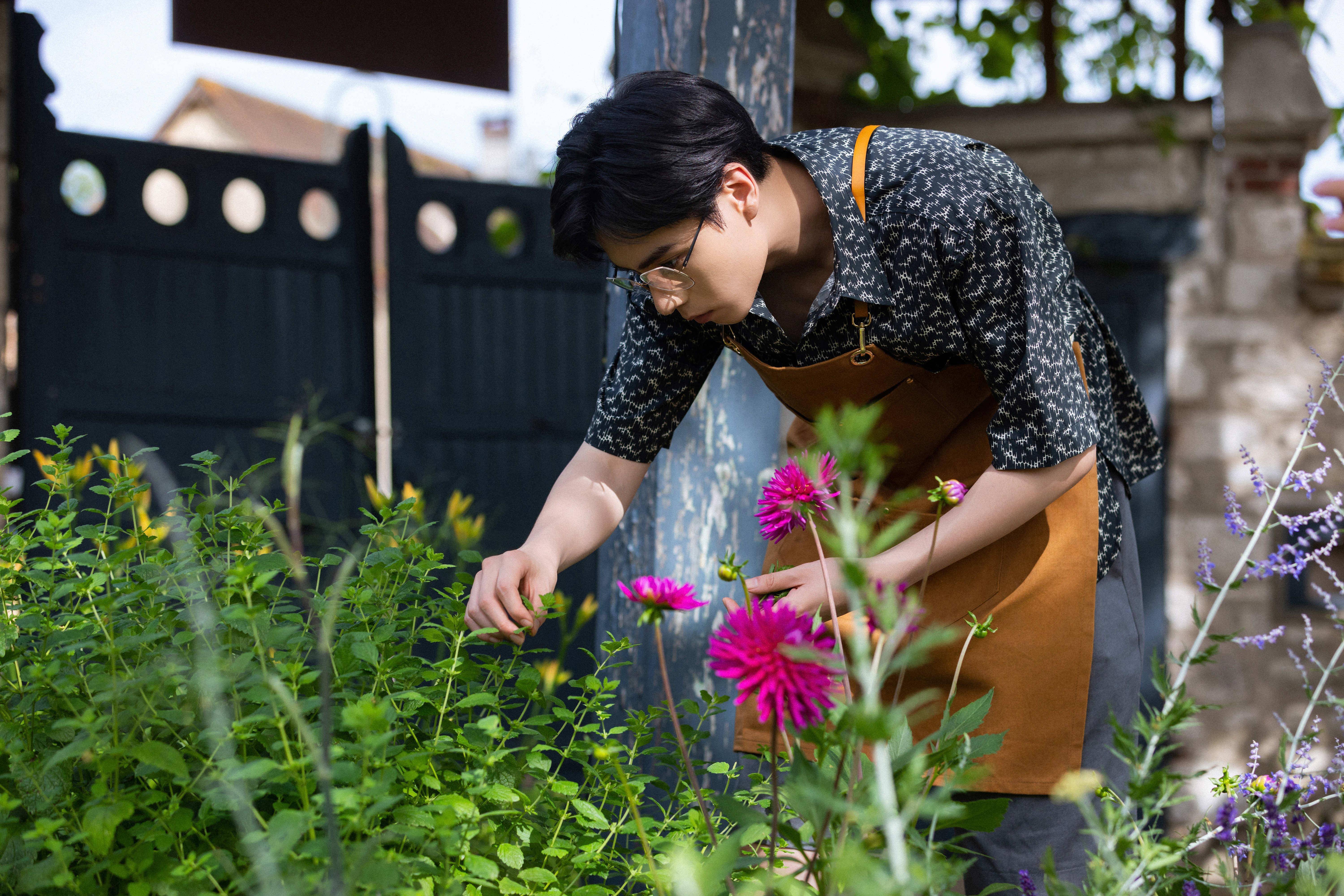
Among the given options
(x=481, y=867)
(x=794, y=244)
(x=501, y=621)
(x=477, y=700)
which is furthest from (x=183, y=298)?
(x=481, y=867)

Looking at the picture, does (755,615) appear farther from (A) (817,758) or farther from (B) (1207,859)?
(B) (1207,859)

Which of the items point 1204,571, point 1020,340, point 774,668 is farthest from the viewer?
point 1020,340

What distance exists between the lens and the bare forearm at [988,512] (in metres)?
1.30

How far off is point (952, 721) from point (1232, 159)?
3.73 meters

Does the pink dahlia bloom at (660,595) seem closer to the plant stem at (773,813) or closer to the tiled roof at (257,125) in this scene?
the plant stem at (773,813)

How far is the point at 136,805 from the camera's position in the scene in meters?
0.97

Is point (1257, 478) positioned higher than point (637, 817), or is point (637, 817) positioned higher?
point (1257, 478)

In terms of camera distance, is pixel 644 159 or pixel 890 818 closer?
pixel 890 818

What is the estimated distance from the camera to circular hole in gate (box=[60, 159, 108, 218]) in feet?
12.0

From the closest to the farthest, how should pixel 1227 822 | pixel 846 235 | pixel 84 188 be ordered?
pixel 1227 822 → pixel 846 235 → pixel 84 188

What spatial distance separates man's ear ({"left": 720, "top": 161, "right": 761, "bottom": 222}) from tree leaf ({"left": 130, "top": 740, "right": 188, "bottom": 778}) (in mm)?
905

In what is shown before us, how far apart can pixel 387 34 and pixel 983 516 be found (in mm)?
3628

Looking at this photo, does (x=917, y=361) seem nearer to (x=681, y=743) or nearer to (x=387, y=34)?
(x=681, y=743)

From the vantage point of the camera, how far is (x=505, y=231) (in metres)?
4.45
